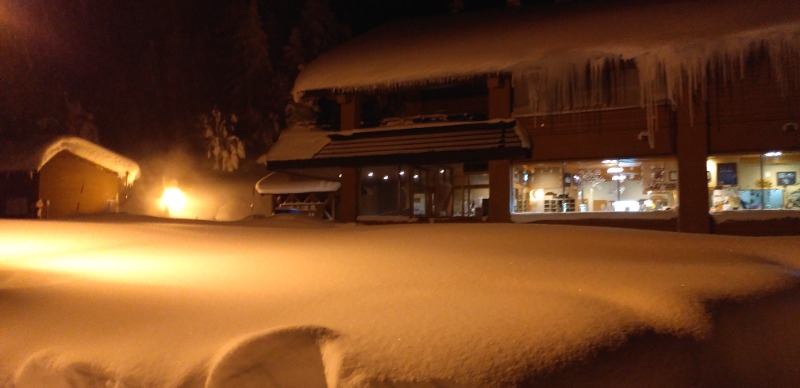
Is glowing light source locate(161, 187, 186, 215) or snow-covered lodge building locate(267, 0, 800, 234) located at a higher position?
snow-covered lodge building locate(267, 0, 800, 234)

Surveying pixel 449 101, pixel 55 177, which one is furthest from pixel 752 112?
pixel 55 177

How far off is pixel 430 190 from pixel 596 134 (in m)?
5.33

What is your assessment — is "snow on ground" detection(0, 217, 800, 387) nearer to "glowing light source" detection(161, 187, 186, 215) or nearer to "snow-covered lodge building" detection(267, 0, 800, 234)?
"snow-covered lodge building" detection(267, 0, 800, 234)

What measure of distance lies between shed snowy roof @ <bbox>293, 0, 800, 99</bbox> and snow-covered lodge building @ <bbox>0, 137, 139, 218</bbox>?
488 inches

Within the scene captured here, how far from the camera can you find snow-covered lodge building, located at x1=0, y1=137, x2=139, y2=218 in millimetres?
24578

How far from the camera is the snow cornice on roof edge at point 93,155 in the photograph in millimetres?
24562

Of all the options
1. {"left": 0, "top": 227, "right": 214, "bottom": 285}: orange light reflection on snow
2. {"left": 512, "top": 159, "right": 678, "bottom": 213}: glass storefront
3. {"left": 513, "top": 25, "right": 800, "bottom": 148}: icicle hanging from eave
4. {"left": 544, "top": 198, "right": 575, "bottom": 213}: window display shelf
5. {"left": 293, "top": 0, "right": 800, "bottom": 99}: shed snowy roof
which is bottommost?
{"left": 0, "top": 227, "right": 214, "bottom": 285}: orange light reflection on snow

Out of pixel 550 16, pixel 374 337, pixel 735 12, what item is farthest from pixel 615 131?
pixel 374 337

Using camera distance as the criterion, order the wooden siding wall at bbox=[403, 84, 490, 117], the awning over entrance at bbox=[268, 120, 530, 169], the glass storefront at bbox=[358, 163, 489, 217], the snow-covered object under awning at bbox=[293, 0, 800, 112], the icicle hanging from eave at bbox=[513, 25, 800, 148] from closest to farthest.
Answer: the icicle hanging from eave at bbox=[513, 25, 800, 148], the snow-covered object under awning at bbox=[293, 0, 800, 112], the awning over entrance at bbox=[268, 120, 530, 169], the glass storefront at bbox=[358, 163, 489, 217], the wooden siding wall at bbox=[403, 84, 490, 117]

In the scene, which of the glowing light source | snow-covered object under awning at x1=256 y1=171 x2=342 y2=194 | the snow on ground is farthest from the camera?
the glowing light source

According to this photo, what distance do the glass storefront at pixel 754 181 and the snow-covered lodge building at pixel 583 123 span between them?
0.03 metres

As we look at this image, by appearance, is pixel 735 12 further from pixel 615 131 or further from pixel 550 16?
pixel 550 16

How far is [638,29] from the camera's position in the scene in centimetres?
1653

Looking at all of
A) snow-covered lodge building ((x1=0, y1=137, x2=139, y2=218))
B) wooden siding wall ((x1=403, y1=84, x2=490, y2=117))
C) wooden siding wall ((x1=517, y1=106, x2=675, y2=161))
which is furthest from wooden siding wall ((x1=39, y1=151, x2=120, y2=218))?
wooden siding wall ((x1=517, y1=106, x2=675, y2=161))
